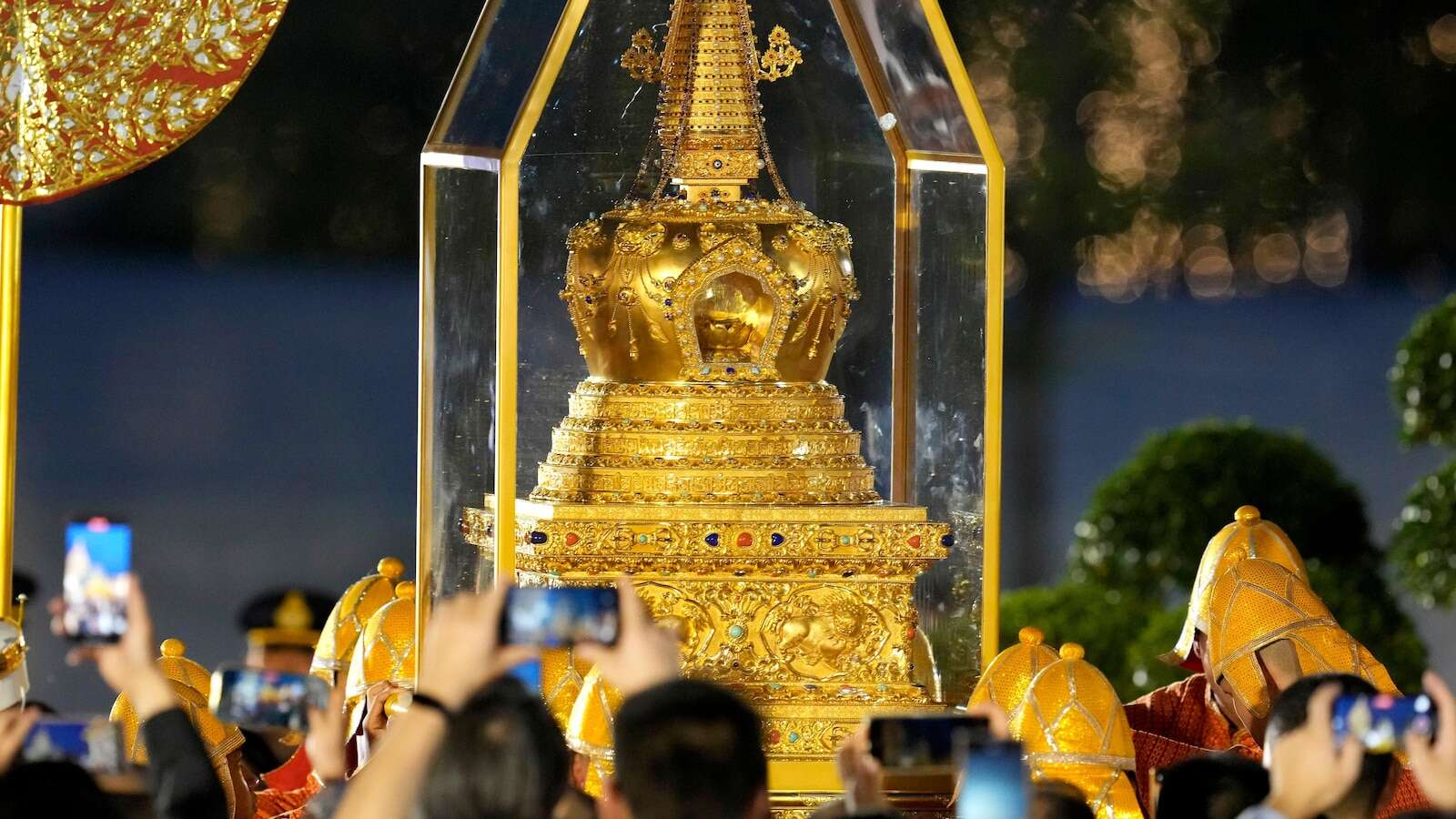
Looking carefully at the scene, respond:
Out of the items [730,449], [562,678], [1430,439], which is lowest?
[562,678]

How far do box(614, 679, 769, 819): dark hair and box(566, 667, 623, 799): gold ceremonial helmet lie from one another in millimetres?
2277

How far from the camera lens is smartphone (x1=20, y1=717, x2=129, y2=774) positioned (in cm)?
428

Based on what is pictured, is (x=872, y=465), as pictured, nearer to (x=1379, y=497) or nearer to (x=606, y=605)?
(x=606, y=605)

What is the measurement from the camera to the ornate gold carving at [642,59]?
21.5 ft

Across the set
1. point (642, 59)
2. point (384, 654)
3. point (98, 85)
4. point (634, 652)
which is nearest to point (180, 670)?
point (384, 654)

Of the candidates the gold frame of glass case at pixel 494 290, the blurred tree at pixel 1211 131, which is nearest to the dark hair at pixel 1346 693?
the gold frame of glass case at pixel 494 290

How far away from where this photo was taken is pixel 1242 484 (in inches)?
408

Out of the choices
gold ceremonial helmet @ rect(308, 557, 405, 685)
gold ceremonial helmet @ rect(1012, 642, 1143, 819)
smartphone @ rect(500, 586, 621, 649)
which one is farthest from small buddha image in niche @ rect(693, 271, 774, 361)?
smartphone @ rect(500, 586, 621, 649)

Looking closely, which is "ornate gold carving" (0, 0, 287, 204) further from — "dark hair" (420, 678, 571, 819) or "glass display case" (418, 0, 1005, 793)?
"dark hair" (420, 678, 571, 819)

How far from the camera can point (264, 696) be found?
4.82m

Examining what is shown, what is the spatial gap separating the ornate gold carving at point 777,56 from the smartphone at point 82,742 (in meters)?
2.82

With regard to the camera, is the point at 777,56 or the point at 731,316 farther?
the point at 777,56

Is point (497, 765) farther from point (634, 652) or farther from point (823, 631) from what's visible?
point (823, 631)

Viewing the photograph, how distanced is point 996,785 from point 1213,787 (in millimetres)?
601
